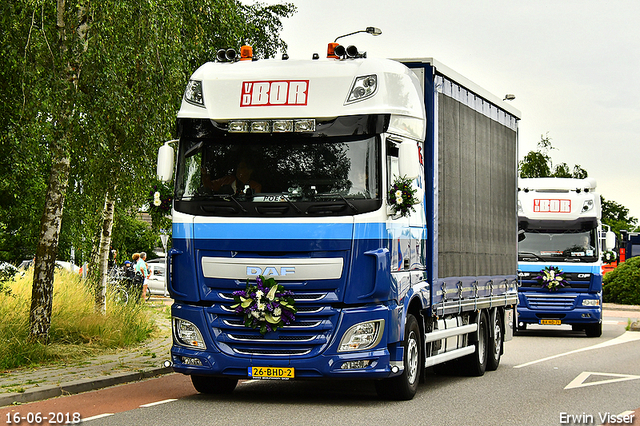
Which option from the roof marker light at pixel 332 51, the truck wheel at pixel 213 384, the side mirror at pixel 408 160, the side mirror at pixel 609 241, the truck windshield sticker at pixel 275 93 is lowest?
the truck wheel at pixel 213 384

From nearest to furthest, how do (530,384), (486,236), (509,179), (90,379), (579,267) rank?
(90,379)
(530,384)
(486,236)
(509,179)
(579,267)

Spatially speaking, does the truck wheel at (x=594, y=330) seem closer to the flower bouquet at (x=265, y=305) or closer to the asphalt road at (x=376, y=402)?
the asphalt road at (x=376, y=402)

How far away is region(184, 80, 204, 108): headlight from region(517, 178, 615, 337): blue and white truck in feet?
41.7

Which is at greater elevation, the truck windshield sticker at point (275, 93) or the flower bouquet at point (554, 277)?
the truck windshield sticker at point (275, 93)

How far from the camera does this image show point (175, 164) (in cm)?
1142

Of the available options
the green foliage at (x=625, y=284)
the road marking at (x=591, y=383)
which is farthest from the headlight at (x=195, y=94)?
the green foliage at (x=625, y=284)

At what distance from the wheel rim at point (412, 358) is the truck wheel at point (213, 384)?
90.5 inches

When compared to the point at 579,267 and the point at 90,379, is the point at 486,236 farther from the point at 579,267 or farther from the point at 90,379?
the point at 579,267

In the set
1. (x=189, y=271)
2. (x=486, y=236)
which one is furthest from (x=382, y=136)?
(x=486, y=236)

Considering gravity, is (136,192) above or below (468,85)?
below

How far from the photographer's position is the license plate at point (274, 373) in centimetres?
1050

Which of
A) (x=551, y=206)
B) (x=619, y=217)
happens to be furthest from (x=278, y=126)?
(x=619, y=217)

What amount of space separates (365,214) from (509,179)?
276 inches

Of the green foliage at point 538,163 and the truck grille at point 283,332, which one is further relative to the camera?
the green foliage at point 538,163
